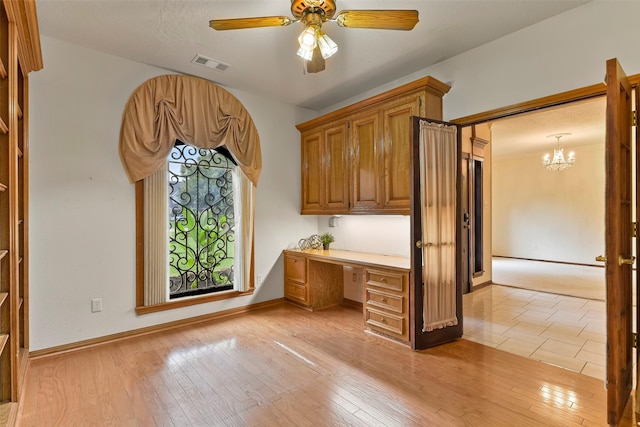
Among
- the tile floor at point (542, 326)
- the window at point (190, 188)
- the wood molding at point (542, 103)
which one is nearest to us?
the wood molding at point (542, 103)

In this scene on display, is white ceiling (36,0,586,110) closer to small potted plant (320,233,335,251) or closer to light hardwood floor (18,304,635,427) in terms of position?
small potted plant (320,233,335,251)

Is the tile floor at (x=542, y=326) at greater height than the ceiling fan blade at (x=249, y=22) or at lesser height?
lesser

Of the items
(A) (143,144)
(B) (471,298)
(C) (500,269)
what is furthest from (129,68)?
(C) (500,269)

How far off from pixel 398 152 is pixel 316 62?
54.6 inches

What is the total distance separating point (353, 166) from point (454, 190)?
1194mm

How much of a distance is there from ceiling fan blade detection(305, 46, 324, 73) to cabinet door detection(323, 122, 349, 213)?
155 cm

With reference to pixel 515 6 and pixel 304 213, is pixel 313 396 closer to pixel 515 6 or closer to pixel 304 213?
pixel 304 213

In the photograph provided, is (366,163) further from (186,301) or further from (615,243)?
(186,301)

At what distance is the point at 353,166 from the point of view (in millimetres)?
3812

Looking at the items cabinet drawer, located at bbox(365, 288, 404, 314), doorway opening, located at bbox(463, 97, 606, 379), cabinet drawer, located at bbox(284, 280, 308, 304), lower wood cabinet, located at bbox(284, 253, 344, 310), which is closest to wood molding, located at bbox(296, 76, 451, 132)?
doorway opening, located at bbox(463, 97, 606, 379)

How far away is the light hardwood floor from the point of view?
1.97 meters

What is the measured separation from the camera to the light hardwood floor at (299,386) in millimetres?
1973

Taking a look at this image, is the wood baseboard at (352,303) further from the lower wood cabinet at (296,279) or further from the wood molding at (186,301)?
the wood molding at (186,301)

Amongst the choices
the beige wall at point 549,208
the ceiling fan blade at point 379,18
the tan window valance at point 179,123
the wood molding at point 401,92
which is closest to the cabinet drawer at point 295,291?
the tan window valance at point 179,123
